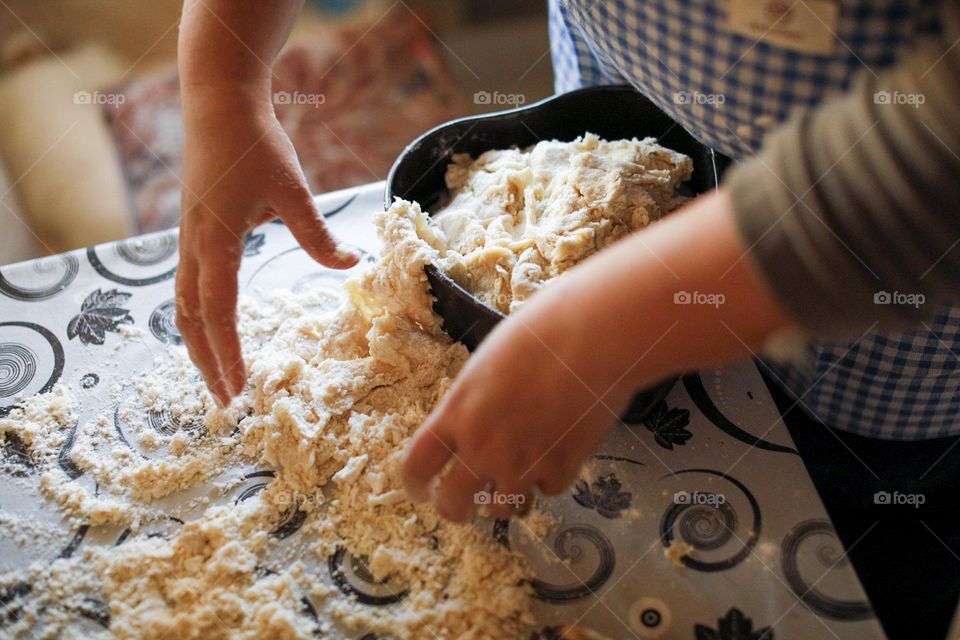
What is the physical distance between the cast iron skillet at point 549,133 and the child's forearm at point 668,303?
0.36 metres

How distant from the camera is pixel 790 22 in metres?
0.53

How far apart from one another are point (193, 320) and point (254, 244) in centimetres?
27

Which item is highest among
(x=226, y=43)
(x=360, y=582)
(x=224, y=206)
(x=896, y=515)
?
(x=226, y=43)

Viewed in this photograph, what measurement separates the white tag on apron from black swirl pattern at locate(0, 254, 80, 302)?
30.1 inches

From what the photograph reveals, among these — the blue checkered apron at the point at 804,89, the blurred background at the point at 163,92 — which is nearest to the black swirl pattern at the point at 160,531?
the blue checkered apron at the point at 804,89

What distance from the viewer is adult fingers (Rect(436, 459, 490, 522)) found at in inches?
20.2

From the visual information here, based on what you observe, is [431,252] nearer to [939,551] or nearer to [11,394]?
[11,394]

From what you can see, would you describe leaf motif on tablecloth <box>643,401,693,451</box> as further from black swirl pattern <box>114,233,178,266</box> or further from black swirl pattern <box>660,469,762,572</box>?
black swirl pattern <box>114,233,178,266</box>

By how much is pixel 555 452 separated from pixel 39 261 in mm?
722

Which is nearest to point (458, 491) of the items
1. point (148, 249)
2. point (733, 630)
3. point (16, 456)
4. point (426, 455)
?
point (426, 455)

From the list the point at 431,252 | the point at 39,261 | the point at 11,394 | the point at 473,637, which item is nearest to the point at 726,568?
the point at 473,637

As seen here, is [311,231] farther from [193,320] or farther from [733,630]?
[733,630]

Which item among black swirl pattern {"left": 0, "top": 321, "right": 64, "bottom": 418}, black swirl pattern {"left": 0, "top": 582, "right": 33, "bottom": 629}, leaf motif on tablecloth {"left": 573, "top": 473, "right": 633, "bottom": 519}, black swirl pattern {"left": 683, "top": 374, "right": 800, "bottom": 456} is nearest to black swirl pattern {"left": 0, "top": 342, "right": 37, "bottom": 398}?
black swirl pattern {"left": 0, "top": 321, "right": 64, "bottom": 418}

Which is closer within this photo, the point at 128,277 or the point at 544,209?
the point at 544,209
